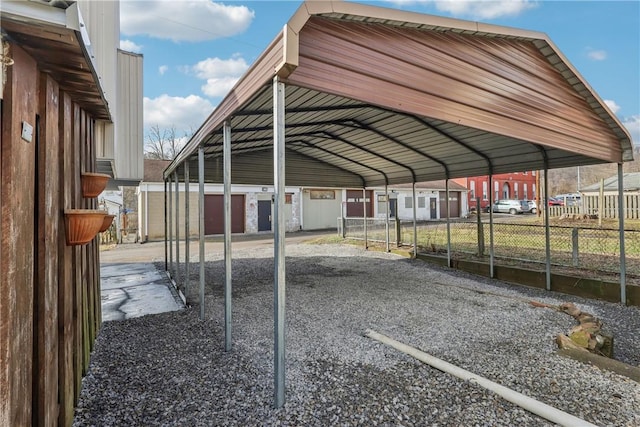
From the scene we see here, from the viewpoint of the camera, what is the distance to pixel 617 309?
487 cm

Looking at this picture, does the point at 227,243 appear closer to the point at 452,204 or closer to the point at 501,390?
the point at 501,390

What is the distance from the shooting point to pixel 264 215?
16734 mm

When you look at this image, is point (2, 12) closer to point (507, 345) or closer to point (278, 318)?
point (278, 318)

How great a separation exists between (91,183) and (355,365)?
110 inches

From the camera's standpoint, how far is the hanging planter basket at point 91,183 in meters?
2.98

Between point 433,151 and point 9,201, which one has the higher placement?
point 433,151

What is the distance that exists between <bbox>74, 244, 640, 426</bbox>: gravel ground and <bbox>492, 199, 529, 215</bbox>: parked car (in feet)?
79.9

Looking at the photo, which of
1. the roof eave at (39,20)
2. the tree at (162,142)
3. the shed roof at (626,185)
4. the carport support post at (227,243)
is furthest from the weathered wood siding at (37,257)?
the tree at (162,142)

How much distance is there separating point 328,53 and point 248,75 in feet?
2.12

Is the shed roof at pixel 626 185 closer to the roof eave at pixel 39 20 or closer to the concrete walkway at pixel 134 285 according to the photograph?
the concrete walkway at pixel 134 285

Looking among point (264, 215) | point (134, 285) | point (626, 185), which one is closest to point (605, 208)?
point (626, 185)

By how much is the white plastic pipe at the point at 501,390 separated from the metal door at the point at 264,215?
13575mm

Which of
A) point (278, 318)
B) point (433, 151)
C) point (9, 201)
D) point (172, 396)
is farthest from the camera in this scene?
point (433, 151)

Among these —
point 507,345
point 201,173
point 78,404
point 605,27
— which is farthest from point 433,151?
point 605,27
